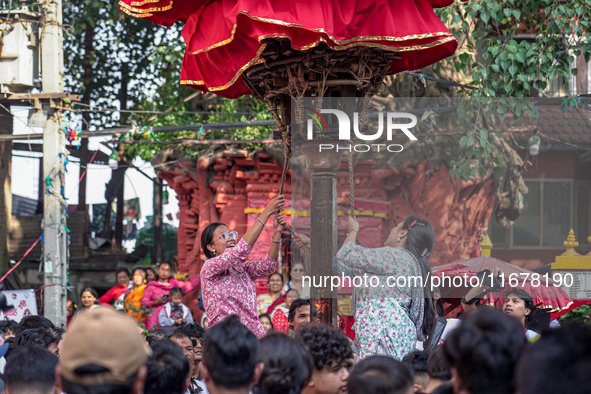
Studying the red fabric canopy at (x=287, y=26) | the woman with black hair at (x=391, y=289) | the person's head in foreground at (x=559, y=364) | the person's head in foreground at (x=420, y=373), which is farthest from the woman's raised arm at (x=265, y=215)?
the person's head in foreground at (x=559, y=364)

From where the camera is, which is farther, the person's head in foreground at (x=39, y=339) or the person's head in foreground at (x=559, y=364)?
the person's head in foreground at (x=39, y=339)

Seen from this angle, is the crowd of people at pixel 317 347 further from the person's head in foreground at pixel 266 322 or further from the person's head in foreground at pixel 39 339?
the person's head in foreground at pixel 266 322

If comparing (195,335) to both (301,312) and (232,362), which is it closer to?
(301,312)

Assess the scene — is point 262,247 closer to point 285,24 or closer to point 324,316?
point 324,316

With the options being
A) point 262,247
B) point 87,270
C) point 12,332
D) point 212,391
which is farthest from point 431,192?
point 87,270

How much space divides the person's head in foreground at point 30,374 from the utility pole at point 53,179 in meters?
6.17

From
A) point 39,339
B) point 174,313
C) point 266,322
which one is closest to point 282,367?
point 39,339

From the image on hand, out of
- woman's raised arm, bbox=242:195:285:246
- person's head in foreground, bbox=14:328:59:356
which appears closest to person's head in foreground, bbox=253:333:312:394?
woman's raised arm, bbox=242:195:285:246

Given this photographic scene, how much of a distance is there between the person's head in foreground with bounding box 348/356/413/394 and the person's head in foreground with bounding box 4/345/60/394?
135 cm

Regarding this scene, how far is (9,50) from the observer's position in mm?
9656

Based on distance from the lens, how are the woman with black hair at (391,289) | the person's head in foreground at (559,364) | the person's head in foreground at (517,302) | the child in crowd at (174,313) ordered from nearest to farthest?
1. the person's head in foreground at (559,364)
2. the woman with black hair at (391,289)
3. the person's head in foreground at (517,302)
4. the child in crowd at (174,313)

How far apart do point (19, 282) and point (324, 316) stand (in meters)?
12.8

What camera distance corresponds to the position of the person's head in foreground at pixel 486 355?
87.5 inches

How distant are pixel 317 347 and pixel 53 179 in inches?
274
